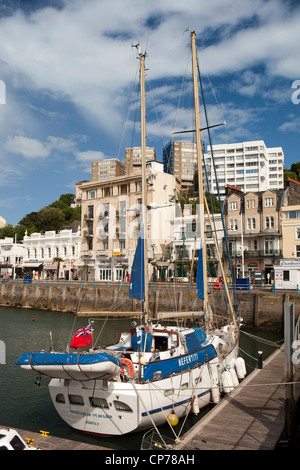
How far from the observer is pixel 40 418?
51.6ft

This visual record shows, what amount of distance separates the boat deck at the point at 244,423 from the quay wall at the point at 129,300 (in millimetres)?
15004

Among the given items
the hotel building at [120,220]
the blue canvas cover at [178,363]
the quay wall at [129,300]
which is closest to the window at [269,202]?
the hotel building at [120,220]

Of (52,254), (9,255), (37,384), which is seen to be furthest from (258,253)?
(9,255)

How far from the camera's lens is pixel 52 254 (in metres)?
76.1

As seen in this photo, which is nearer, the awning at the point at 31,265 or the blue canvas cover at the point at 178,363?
the blue canvas cover at the point at 178,363

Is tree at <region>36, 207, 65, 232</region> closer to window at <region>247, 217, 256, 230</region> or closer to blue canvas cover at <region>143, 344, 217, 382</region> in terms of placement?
window at <region>247, 217, 256, 230</region>

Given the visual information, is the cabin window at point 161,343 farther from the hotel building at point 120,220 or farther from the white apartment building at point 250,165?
the white apartment building at point 250,165

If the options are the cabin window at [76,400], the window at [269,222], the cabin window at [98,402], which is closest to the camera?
the cabin window at [98,402]

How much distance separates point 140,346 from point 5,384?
9.73 meters

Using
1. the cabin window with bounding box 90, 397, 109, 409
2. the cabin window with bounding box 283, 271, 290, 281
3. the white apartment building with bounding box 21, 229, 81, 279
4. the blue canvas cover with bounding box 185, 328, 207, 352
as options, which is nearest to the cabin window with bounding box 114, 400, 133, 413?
the cabin window with bounding box 90, 397, 109, 409

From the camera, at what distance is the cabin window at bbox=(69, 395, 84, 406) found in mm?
13078

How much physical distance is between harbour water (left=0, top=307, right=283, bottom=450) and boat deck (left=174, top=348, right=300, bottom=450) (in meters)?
1.84

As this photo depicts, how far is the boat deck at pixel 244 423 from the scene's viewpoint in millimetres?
11336
